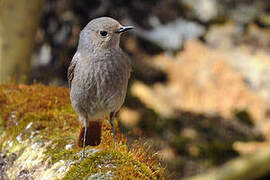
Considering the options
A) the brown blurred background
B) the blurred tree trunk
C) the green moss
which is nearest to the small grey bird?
the green moss

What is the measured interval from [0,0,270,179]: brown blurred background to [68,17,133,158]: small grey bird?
10.7 feet

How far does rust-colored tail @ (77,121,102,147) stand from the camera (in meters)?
3.43

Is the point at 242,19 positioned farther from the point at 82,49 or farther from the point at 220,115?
the point at 82,49

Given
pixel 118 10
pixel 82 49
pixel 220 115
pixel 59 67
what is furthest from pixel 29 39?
pixel 220 115

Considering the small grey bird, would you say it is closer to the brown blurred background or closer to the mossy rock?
the mossy rock

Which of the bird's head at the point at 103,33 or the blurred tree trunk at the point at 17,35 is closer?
the bird's head at the point at 103,33

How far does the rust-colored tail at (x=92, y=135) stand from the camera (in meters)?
3.43

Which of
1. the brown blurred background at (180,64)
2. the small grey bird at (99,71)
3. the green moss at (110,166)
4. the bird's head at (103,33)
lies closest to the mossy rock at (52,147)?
the green moss at (110,166)

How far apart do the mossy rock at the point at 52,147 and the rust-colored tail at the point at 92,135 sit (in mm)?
62

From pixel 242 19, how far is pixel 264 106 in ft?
7.23

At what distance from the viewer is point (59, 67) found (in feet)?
25.2

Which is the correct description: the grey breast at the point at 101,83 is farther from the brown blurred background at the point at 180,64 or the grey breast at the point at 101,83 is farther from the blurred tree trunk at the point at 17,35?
the brown blurred background at the point at 180,64

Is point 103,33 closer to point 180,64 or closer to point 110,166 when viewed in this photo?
point 110,166

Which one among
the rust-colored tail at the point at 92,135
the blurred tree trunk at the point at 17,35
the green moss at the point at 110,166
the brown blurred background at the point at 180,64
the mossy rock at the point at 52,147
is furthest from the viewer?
the brown blurred background at the point at 180,64
